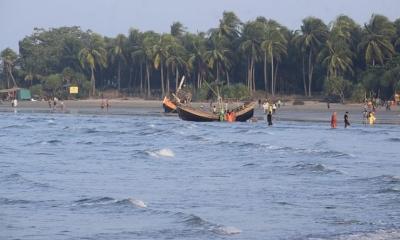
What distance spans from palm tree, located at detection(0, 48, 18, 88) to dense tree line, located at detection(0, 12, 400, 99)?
0.19m

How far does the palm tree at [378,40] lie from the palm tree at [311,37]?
→ 544 cm

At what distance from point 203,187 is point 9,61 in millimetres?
99259

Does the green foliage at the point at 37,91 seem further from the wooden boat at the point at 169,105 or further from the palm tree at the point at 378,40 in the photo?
the palm tree at the point at 378,40

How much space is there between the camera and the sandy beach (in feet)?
215

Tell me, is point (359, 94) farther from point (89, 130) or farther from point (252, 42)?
point (89, 130)

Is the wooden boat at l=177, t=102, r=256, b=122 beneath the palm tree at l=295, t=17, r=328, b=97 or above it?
beneath

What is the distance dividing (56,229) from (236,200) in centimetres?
578

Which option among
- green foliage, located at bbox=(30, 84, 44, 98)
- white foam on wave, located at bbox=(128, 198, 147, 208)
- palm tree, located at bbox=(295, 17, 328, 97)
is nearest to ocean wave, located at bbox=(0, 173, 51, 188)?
white foam on wave, located at bbox=(128, 198, 147, 208)

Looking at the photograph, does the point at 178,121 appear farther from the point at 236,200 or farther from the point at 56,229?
the point at 56,229

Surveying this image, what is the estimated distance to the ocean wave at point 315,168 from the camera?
29100 mm

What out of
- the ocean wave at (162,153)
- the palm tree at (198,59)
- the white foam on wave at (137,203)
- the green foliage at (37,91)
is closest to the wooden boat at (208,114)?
the ocean wave at (162,153)

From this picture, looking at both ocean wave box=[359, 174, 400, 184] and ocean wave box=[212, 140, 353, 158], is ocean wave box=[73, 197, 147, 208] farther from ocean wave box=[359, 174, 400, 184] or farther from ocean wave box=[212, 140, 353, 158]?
ocean wave box=[212, 140, 353, 158]

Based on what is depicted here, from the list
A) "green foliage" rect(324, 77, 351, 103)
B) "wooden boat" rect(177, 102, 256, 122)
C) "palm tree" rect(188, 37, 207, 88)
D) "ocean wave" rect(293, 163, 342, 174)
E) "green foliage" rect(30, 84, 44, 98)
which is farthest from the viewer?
"green foliage" rect(30, 84, 44, 98)

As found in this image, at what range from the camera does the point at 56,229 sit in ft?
59.2
